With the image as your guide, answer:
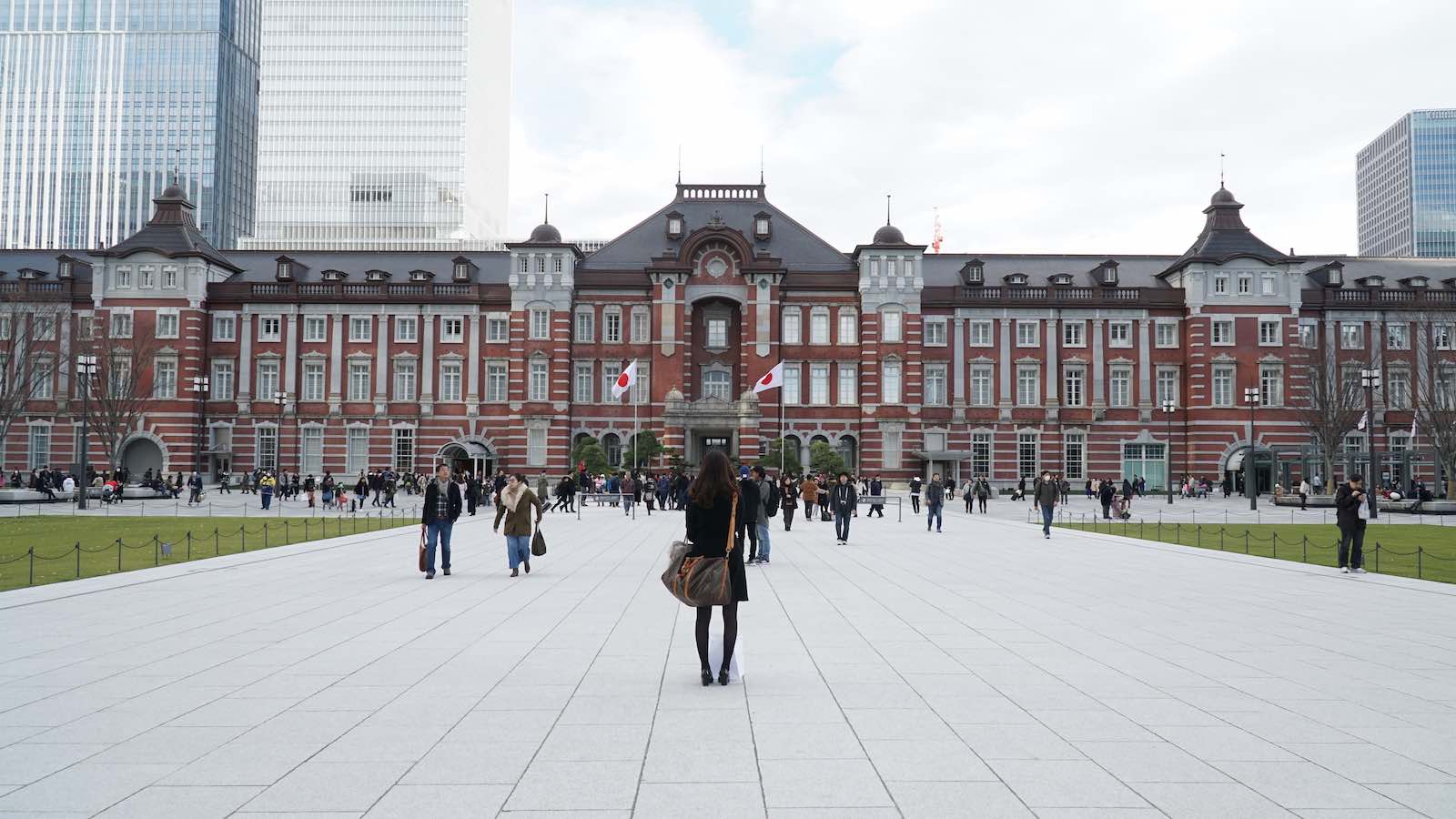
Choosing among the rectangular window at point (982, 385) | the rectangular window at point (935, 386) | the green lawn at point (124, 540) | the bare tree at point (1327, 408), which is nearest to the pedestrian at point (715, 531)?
the green lawn at point (124, 540)

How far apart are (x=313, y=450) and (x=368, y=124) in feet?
212

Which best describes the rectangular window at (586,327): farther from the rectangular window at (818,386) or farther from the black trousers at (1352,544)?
the black trousers at (1352,544)

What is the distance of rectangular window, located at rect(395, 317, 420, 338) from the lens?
59656 millimetres

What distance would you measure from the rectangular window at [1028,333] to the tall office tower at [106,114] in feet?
351

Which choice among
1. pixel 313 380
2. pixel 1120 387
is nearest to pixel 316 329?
pixel 313 380

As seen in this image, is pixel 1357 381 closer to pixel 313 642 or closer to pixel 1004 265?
pixel 1004 265

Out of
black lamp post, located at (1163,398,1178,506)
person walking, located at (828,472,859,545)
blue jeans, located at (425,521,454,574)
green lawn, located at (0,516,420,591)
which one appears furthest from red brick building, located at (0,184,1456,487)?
blue jeans, located at (425,521,454,574)

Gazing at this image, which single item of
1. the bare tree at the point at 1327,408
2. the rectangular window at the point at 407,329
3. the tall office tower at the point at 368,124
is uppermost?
the tall office tower at the point at 368,124

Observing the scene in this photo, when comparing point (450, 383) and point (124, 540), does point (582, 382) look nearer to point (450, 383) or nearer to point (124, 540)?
point (450, 383)

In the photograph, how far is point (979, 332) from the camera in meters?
59.3

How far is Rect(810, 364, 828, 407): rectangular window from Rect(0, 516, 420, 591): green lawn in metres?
28.7

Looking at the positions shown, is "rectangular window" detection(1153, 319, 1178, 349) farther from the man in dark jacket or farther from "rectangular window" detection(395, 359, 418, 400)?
the man in dark jacket

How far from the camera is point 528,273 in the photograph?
58219 mm

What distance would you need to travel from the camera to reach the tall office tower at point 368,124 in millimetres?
110375
